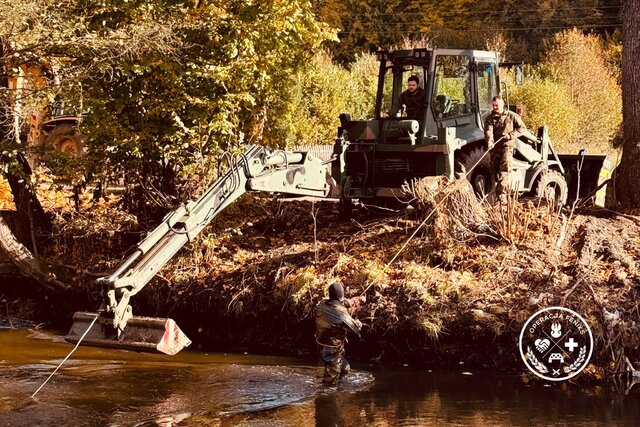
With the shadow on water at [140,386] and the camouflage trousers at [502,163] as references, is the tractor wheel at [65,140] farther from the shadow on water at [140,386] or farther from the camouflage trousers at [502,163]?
the camouflage trousers at [502,163]

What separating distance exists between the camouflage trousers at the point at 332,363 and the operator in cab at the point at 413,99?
5930 millimetres

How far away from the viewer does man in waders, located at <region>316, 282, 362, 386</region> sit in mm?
14055

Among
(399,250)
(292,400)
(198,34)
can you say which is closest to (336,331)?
(292,400)

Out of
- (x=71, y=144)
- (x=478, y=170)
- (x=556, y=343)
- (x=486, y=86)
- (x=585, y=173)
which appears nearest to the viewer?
(x=556, y=343)

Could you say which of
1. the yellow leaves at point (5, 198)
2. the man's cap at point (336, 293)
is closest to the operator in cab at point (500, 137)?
the man's cap at point (336, 293)

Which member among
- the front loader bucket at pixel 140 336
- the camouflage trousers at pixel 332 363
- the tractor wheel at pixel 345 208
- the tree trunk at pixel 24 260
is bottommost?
the camouflage trousers at pixel 332 363

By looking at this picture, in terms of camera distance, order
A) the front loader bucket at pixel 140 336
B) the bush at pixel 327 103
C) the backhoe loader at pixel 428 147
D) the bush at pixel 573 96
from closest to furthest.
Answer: the front loader bucket at pixel 140 336 → the backhoe loader at pixel 428 147 → the bush at pixel 327 103 → the bush at pixel 573 96

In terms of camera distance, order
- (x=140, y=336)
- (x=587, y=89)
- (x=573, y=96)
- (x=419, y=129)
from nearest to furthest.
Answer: (x=140, y=336) → (x=419, y=129) → (x=573, y=96) → (x=587, y=89)

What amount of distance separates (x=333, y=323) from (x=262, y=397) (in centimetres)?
120

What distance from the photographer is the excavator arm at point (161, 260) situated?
13539 mm

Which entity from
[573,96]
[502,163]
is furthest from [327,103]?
[502,163]

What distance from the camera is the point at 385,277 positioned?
672 inches

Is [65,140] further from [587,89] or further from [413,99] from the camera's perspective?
[587,89]

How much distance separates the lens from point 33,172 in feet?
66.1
